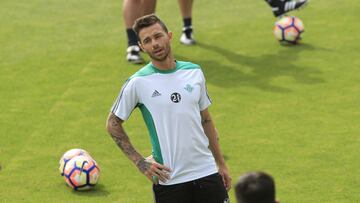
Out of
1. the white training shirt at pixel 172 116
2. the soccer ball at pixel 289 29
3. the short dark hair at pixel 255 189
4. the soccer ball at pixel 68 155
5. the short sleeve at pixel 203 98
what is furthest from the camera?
the soccer ball at pixel 289 29

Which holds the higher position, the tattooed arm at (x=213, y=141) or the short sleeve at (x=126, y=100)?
the short sleeve at (x=126, y=100)

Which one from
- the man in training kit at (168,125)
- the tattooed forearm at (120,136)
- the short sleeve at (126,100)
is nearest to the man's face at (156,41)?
the man in training kit at (168,125)

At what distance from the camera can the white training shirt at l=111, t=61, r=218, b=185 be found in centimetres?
694

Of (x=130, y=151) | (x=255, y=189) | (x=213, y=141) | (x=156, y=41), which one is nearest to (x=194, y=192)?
(x=213, y=141)

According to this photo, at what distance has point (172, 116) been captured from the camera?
6930 millimetres

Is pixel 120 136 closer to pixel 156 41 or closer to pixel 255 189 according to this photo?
pixel 156 41

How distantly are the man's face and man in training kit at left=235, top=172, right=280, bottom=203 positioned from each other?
2.36 m

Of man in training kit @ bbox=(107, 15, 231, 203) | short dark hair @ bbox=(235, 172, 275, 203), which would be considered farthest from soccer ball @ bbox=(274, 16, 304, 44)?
short dark hair @ bbox=(235, 172, 275, 203)

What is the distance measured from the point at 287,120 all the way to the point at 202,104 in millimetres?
4603

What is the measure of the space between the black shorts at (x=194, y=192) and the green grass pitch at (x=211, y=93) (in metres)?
2.46

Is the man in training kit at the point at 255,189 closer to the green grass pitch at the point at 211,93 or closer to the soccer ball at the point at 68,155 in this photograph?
the green grass pitch at the point at 211,93

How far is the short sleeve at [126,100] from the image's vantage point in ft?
23.0

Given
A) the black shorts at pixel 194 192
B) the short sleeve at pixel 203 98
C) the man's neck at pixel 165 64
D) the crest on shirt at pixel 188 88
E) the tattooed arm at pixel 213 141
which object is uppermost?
the man's neck at pixel 165 64

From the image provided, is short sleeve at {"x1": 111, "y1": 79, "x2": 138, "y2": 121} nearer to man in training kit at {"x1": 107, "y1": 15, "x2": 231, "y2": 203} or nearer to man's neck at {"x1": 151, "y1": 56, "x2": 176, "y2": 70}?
man in training kit at {"x1": 107, "y1": 15, "x2": 231, "y2": 203}
